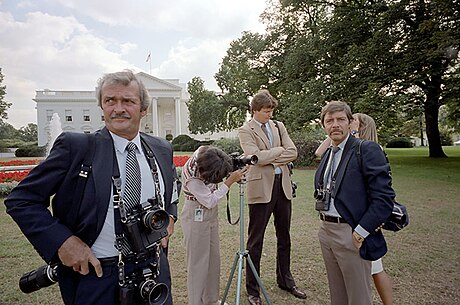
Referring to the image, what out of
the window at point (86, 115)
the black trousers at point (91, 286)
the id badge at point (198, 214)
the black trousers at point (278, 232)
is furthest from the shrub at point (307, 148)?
the window at point (86, 115)

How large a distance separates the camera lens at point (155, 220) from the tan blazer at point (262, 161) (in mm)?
1725

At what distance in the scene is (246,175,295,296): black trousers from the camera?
11.1ft

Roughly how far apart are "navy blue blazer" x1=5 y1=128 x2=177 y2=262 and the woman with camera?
1.16 m

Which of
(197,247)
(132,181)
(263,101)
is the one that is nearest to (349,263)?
(197,247)

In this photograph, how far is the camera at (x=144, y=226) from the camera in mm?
1574

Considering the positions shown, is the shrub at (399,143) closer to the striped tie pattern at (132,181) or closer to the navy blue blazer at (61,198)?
the striped tie pattern at (132,181)

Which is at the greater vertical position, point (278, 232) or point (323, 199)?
point (323, 199)

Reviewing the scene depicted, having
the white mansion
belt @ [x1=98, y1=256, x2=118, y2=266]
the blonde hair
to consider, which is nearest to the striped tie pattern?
belt @ [x1=98, y1=256, x2=118, y2=266]

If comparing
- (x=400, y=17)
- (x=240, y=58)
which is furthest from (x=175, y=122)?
(x=400, y=17)

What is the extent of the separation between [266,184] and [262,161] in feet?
0.88

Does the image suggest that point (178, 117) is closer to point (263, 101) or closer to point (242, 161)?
point (263, 101)

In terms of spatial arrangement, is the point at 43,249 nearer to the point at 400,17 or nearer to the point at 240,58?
the point at 400,17

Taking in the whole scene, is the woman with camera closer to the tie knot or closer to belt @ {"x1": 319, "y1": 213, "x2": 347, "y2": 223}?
belt @ {"x1": 319, "y1": 213, "x2": 347, "y2": 223}

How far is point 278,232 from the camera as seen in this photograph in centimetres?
362
